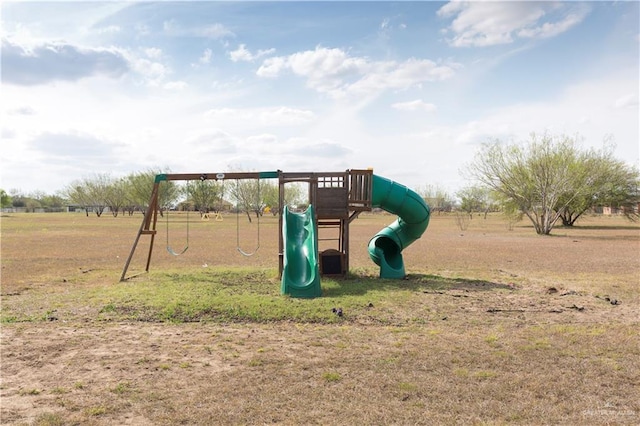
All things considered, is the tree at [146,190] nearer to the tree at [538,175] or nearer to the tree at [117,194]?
the tree at [117,194]

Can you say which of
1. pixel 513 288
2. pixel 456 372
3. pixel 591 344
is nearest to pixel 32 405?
pixel 456 372

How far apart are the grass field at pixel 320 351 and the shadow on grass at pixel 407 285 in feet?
0.18

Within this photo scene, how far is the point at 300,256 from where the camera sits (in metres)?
11.3

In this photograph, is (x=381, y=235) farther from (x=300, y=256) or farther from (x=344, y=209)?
(x=300, y=256)

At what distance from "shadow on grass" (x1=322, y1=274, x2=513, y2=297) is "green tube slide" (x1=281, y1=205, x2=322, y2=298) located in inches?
20.0

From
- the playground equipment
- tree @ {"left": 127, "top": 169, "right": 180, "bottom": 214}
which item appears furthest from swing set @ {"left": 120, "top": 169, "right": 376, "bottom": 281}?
tree @ {"left": 127, "top": 169, "right": 180, "bottom": 214}

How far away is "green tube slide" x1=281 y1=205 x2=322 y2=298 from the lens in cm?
1023

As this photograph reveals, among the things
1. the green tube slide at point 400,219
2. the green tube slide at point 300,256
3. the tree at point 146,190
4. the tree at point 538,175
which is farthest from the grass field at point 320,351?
the tree at point 146,190

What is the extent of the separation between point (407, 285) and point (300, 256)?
287cm

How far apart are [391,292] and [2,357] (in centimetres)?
741

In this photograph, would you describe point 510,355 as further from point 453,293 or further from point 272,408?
point 453,293

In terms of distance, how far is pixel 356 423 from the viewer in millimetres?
4426

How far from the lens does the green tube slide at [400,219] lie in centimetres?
1348

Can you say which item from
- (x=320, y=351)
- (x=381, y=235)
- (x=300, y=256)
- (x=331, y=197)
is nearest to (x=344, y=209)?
(x=331, y=197)
